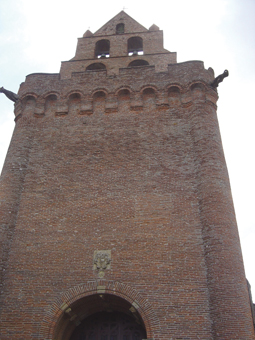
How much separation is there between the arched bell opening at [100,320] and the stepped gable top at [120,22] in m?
14.5

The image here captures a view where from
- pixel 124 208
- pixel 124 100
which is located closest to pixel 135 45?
pixel 124 100

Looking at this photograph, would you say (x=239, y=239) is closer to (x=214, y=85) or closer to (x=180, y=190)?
(x=180, y=190)

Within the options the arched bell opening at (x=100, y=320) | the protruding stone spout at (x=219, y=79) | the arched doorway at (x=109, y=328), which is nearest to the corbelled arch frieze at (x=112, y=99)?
the protruding stone spout at (x=219, y=79)

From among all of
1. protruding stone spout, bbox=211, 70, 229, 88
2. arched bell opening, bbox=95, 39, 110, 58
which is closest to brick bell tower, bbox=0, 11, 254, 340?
protruding stone spout, bbox=211, 70, 229, 88

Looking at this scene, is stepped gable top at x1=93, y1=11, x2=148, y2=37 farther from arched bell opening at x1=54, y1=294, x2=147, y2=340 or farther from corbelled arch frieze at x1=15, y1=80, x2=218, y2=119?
arched bell opening at x1=54, y1=294, x2=147, y2=340

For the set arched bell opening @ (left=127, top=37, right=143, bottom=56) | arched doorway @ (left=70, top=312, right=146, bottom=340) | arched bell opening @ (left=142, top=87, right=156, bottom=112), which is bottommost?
arched doorway @ (left=70, top=312, right=146, bottom=340)

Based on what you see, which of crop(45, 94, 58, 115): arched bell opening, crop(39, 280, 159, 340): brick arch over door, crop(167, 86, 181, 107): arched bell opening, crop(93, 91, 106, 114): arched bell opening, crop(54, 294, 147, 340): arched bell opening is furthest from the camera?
crop(45, 94, 58, 115): arched bell opening

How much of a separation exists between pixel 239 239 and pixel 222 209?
3.35 ft

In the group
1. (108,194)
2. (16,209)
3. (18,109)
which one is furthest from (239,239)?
(18,109)

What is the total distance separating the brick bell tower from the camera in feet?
31.8

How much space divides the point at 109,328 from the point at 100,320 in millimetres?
408

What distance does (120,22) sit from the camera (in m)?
20.6

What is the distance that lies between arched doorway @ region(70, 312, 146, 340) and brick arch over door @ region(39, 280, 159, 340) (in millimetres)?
1255

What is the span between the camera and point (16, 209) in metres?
11.9
